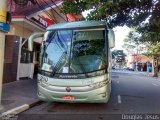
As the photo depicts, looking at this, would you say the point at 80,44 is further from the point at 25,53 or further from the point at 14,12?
the point at 25,53

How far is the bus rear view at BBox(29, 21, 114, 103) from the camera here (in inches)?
432

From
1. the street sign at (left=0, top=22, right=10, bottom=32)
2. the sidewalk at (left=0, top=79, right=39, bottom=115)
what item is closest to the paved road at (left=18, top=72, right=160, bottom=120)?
the sidewalk at (left=0, top=79, right=39, bottom=115)

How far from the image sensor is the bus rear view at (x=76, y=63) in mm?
10961

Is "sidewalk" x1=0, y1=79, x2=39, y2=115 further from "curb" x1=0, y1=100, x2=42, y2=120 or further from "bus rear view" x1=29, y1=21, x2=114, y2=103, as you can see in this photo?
"bus rear view" x1=29, y1=21, x2=114, y2=103

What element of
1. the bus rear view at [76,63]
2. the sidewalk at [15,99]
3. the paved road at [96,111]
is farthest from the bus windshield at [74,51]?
the sidewalk at [15,99]

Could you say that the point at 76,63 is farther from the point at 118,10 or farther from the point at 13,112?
the point at 118,10

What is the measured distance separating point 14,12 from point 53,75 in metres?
8.12

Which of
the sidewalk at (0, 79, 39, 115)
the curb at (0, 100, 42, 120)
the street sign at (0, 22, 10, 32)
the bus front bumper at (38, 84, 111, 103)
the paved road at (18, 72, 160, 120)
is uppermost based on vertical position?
the street sign at (0, 22, 10, 32)

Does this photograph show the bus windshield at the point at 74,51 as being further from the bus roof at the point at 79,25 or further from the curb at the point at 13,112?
the curb at the point at 13,112

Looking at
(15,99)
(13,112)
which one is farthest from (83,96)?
(15,99)

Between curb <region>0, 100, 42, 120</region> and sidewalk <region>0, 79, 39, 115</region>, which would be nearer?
curb <region>0, 100, 42, 120</region>

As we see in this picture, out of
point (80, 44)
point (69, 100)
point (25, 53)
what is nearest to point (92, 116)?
Answer: point (69, 100)

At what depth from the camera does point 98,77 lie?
36.1ft

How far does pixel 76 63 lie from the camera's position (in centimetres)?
1138
